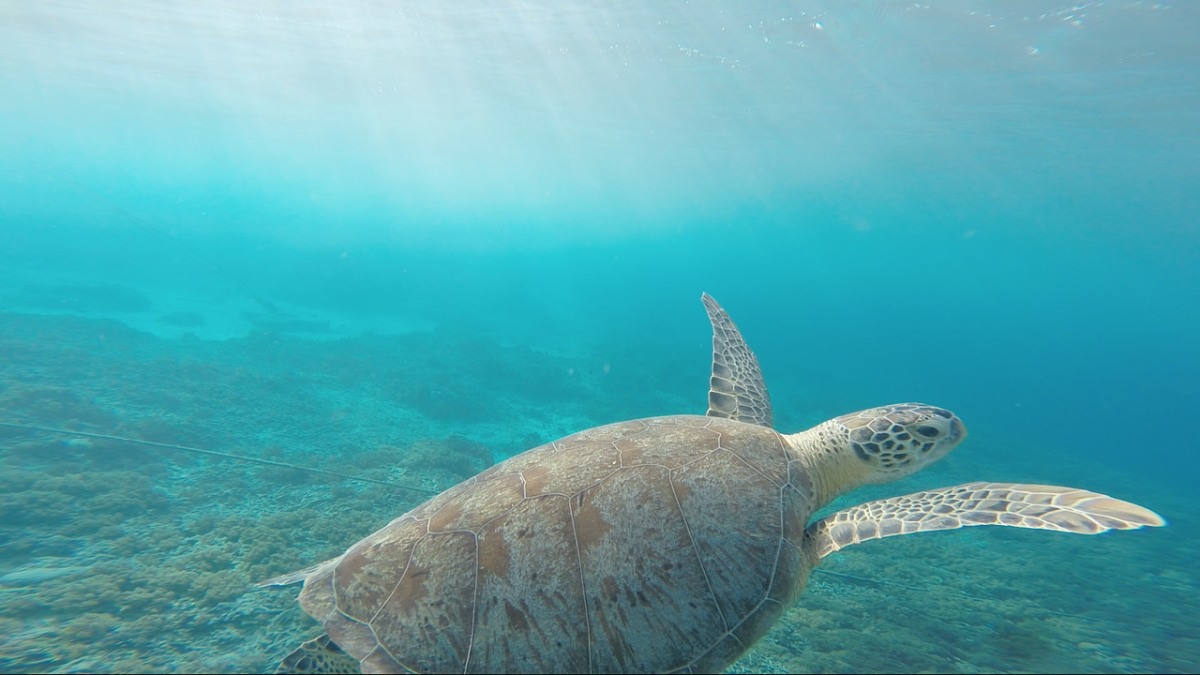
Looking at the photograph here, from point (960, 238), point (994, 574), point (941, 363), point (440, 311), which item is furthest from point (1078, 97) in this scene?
A: point (960, 238)

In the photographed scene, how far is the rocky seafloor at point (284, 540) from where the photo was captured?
3.43 metres

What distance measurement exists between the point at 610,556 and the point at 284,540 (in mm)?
3946

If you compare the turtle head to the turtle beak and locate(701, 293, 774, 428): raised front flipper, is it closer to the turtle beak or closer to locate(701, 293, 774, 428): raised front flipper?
the turtle beak

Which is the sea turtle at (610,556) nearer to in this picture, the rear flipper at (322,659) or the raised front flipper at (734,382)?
the rear flipper at (322,659)

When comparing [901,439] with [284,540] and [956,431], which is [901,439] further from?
[284,540]

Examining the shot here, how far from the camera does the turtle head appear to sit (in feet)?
10.4

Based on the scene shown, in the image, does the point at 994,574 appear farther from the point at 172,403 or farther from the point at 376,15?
the point at 376,15

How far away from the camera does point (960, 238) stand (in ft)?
289

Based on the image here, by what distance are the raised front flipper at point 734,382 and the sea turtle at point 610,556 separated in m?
1.25

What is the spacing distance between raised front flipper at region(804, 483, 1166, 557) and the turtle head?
222 mm

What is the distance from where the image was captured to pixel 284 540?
465 centimetres

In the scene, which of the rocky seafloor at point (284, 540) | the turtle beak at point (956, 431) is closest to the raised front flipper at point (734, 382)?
the turtle beak at point (956, 431)

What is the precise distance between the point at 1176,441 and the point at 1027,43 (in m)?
33.1

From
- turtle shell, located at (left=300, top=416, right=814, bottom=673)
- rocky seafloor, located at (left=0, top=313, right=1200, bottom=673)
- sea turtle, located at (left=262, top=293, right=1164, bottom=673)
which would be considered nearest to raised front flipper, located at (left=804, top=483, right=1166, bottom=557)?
sea turtle, located at (left=262, top=293, right=1164, bottom=673)
